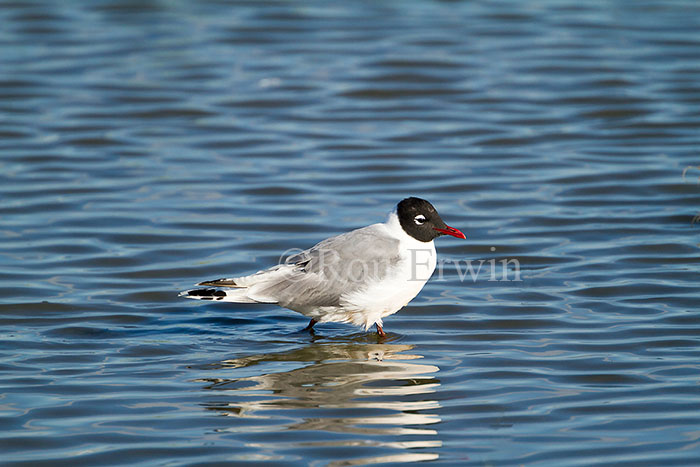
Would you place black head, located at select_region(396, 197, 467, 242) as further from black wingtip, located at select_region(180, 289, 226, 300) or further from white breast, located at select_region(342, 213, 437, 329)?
black wingtip, located at select_region(180, 289, 226, 300)

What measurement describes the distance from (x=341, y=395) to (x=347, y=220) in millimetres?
3954

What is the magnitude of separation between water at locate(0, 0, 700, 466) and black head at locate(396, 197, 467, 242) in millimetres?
780

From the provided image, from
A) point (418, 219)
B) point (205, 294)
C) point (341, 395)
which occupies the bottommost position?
point (341, 395)

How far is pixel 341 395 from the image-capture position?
600 centimetres

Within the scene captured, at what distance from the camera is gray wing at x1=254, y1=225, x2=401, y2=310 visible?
6.97 meters

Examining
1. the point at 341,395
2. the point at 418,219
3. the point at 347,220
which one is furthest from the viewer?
the point at 347,220

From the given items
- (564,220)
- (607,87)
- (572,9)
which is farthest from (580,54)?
(564,220)

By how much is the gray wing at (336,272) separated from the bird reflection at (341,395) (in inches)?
15.8

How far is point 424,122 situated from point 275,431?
819 cm

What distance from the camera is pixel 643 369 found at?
251 inches

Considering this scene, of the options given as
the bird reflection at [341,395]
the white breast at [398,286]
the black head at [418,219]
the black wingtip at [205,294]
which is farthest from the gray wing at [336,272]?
the bird reflection at [341,395]

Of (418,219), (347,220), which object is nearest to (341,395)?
(418,219)

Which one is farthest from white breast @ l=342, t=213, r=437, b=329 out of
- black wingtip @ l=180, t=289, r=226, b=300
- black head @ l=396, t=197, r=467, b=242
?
black wingtip @ l=180, t=289, r=226, b=300

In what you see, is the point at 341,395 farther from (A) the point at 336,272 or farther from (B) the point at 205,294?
(B) the point at 205,294
